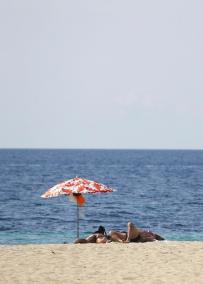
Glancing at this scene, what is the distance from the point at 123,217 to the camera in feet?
137

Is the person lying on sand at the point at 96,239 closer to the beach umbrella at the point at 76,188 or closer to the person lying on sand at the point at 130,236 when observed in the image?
the person lying on sand at the point at 130,236

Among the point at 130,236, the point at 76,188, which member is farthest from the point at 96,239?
the point at 76,188

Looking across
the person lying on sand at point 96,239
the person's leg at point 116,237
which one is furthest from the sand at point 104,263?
the person's leg at point 116,237

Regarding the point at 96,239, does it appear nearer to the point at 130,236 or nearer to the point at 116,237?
the point at 116,237

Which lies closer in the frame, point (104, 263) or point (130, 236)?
point (104, 263)

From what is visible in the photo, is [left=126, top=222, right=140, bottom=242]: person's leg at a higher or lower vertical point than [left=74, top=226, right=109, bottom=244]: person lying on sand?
higher

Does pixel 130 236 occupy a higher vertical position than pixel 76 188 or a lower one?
lower

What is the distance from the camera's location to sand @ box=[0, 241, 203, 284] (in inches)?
547

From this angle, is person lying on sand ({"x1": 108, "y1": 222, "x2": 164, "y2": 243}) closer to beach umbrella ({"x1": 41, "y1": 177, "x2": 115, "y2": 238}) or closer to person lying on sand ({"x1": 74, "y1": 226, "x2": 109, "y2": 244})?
person lying on sand ({"x1": 74, "y1": 226, "x2": 109, "y2": 244})

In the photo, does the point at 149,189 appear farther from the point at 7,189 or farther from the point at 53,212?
the point at 53,212

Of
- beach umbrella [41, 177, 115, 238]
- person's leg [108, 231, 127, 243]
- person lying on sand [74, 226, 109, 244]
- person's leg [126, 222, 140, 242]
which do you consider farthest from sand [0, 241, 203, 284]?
beach umbrella [41, 177, 115, 238]

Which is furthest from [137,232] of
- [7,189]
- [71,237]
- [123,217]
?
[7,189]

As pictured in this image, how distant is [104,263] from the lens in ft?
51.7

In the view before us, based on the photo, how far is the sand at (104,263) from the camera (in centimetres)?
1390
